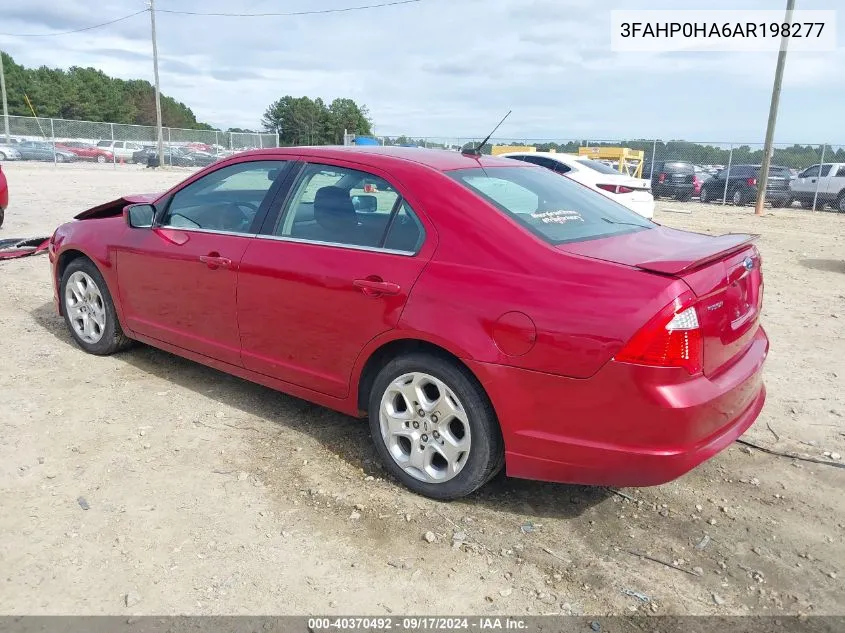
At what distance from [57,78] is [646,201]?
80662 millimetres

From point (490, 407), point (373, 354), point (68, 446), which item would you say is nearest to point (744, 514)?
point (490, 407)

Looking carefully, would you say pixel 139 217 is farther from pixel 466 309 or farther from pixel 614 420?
pixel 614 420

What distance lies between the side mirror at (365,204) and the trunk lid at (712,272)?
99cm

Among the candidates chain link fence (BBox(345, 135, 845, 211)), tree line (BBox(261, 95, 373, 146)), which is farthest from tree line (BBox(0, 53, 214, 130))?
chain link fence (BBox(345, 135, 845, 211))

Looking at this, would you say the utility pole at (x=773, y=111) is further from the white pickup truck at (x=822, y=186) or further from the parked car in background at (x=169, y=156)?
the parked car in background at (x=169, y=156)

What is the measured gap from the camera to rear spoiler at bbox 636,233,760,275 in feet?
8.38

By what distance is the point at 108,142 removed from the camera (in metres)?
36.7

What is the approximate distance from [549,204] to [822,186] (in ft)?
69.3

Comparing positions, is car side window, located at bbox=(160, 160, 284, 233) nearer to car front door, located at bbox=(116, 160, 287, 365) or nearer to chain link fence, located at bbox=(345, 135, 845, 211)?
car front door, located at bbox=(116, 160, 287, 365)

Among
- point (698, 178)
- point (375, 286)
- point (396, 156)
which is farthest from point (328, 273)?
point (698, 178)

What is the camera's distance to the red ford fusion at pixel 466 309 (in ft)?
8.34

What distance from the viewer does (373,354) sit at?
3.21 metres

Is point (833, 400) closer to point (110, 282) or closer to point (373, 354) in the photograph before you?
point (373, 354)

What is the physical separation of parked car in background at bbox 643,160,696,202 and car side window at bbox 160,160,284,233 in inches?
863
